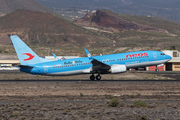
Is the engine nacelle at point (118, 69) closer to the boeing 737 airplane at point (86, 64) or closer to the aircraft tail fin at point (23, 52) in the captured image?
the boeing 737 airplane at point (86, 64)

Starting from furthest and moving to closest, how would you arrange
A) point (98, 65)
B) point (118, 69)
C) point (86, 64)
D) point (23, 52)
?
point (86, 64) < point (98, 65) < point (118, 69) < point (23, 52)

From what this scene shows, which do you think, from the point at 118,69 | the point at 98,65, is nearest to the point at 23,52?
the point at 98,65

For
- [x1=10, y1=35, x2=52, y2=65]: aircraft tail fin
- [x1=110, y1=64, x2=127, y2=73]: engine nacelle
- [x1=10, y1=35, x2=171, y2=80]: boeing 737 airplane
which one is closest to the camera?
[x1=10, y1=35, x2=52, y2=65]: aircraft tail fin

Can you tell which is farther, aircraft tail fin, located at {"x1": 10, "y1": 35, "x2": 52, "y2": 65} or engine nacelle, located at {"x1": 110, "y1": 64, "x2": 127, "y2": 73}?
engine nacelle, located at {"x1": 110, "y1": 64, "x2": 127, "y2": 73}

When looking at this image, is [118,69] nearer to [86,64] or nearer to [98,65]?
[98,65]

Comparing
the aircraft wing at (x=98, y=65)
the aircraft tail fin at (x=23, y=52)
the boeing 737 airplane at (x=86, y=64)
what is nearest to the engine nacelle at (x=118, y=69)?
the boeing 737 airplane at (x=86, y=64)

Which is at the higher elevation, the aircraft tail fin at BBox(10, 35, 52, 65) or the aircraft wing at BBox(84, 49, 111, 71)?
the aircraft tail fin at BBox(10, 35, 52, 65)

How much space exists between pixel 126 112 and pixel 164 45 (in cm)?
17277

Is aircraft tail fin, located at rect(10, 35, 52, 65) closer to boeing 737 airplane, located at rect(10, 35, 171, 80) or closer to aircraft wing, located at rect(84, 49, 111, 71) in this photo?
boeing 737 airplane, located at rect(10, 35, 171, 80)

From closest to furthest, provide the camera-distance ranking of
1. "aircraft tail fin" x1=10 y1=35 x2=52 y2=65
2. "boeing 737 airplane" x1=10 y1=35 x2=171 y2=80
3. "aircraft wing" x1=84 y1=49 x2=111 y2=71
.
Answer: "aircraft tail fin" x1=10 y1=35 x2=52 y2=65 < "boeing 737 airplane" x1=10 y1=35 x2=171 y2=80 < "aircraft wing" x1=84 y1=49 x2=111 y2=71

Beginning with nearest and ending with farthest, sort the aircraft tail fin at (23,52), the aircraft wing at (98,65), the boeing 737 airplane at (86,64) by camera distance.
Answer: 1. the aircraft tail fin at (23,52)
2. the boeing 737 airplane at (86,64)
3. the aircraft wing at (98,65)

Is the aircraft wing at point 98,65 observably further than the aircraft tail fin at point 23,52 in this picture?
Yes

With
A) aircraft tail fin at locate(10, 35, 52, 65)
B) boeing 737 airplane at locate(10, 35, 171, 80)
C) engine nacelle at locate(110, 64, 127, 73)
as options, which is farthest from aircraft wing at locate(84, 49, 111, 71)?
aircraft tail fin at locate(10, 35, 52, 65)

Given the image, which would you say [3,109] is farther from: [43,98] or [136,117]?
[136,117]
